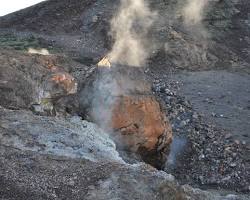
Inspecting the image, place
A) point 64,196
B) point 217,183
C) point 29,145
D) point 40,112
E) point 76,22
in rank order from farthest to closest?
point 76,22
point 217,183
point 40,112
point 29,145
point 64,196

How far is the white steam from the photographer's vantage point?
92.5ft

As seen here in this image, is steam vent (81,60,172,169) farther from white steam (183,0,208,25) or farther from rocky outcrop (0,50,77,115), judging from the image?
white steam (183,0,208,25)

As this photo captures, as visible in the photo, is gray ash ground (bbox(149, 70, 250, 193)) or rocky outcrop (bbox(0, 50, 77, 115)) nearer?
rocky outcrop (bbox(0, 50, 77, 115))

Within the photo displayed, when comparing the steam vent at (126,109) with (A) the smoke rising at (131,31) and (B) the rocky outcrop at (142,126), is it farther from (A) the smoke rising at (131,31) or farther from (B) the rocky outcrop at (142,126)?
(A) the smoke rising at (131,31)

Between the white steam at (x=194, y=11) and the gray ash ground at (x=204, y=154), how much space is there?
10.2 m

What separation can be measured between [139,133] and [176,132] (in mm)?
5548

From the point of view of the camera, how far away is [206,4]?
29.5m

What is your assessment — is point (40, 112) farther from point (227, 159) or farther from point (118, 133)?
point (227, 159)

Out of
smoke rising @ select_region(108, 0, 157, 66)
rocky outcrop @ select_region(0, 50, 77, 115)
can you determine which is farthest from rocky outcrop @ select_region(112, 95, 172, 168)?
smoke rising @ select_region(108, 0, 157, 66)

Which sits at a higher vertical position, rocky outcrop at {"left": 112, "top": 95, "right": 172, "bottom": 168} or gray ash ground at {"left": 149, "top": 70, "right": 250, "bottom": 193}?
rocky outcrop at {"left": 112, "top": 95, "right": 172, "bottom": 168}

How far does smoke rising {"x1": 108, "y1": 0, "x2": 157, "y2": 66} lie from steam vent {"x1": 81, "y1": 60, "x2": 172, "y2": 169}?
34.9 feet

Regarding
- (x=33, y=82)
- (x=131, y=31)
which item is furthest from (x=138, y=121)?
(x=131, y=31)

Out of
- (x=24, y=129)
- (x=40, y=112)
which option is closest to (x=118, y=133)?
(x=40, y=112)

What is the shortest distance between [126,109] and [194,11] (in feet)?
59.0
